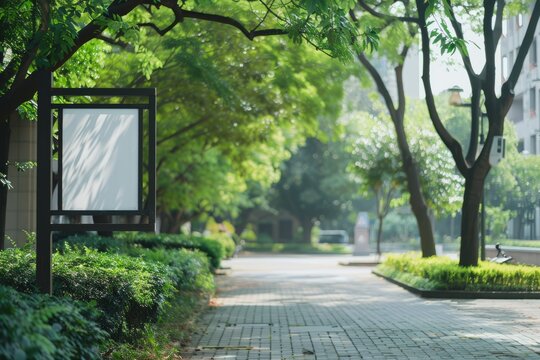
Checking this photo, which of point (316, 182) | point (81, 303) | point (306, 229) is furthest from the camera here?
point (306, 229)

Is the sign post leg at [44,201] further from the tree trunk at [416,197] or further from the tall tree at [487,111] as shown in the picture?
the tree trunk at [416,197]

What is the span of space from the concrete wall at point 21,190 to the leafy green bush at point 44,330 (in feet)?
44.8

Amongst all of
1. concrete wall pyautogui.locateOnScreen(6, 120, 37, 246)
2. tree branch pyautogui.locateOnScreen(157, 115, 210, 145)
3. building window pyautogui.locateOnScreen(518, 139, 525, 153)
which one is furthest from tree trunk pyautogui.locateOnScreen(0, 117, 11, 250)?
building window pyautogui.locateOnScreen(518, 139, 525, 153)

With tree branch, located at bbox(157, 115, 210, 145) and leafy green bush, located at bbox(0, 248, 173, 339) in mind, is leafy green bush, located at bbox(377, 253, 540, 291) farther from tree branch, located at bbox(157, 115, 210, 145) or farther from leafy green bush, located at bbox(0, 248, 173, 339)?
leafy green bush, located at bbox(0, 248, 173, 339)

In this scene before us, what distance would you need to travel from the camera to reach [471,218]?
24.0 metres

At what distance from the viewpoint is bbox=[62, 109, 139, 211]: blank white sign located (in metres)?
10.2

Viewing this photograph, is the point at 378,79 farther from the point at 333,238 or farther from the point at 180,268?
the point at 333,238

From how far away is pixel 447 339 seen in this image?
13.6 meters

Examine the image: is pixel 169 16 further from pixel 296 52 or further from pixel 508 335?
pixel 508 335

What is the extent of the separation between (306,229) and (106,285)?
72.5m

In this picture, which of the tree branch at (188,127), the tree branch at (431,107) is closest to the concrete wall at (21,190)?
the tree branch at (431,107)

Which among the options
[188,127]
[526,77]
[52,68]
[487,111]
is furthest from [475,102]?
[52,68]

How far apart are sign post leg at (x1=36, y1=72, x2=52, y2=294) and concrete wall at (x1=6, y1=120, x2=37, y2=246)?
1215cm

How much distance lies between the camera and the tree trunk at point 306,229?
3241 inches
